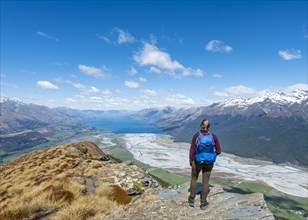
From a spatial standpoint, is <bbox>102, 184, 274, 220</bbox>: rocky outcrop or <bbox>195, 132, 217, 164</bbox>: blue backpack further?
<bbox>195, 132, 217, 164</bbox>: blue backpack

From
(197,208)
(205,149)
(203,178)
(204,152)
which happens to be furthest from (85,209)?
(205,149)

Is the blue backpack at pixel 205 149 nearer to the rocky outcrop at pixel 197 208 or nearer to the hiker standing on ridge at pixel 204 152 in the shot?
the hiker standing on ridge at pixel 204 152

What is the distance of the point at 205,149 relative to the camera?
15.3 m

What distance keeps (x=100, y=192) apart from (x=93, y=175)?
31.2ft

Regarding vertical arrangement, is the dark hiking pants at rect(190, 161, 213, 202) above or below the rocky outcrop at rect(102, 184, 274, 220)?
above

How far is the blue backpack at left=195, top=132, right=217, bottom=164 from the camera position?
15.2 metres

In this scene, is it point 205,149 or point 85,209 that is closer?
point 85,209

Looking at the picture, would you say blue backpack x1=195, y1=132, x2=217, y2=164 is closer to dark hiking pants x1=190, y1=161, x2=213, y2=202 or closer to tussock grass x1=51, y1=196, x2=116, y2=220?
dark hiking pants x1=190, y1=161, x2=213, y2=202

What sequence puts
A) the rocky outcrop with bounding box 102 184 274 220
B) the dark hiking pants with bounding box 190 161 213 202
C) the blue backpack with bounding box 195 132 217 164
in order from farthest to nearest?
the dark hiking pants with bounding box 190 161 213 202, the blue backpack with bounding box 195 132 217 164, the rocky outcrop with bounding box 102 184 274 220

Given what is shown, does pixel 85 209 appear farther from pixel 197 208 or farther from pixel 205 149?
pixel 205 149

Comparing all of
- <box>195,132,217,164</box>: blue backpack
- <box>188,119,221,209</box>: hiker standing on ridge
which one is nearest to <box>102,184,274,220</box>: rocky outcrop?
<box>188,119,221,209</box>: hiker standing on ridge

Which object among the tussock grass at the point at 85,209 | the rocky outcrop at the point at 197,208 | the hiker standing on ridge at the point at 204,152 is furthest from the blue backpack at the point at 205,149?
the tussock grass at the point at 85,209

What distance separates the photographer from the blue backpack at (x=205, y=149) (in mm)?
15242

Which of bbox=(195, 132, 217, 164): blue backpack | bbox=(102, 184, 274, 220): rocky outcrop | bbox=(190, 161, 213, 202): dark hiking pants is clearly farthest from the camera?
bbox=(190, 161, 213, 202): dark hiking pants
